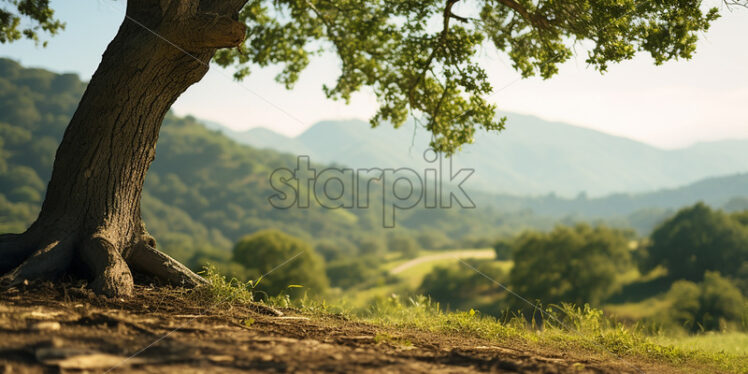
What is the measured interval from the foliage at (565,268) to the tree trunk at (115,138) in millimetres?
49738

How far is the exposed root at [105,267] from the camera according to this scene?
16.6 feet

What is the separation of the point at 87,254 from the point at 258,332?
2222 mm

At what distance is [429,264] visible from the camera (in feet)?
454

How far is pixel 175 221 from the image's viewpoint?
487ft

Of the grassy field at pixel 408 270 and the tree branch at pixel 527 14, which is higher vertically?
the tree branch at pixel 527 14

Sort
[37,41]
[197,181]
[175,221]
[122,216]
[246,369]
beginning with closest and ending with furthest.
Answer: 1. [246,369]
2. [122,216]
3. [37,41]
4. [175,221]
5. [197,181]

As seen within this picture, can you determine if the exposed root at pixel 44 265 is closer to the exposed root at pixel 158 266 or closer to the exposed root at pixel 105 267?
the exposed root at pixel 105 267

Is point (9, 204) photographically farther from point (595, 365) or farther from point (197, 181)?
point (595, 365)

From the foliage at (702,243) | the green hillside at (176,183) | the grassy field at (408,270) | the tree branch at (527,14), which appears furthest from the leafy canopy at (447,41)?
the green hillside at (176,183)

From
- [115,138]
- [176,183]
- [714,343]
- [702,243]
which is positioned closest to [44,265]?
[115,138]

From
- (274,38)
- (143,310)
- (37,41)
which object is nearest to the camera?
(143,310)

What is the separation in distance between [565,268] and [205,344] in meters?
55.0

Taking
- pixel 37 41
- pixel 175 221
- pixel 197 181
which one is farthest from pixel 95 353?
pixel 197 181

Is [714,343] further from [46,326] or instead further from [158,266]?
[46,326]
